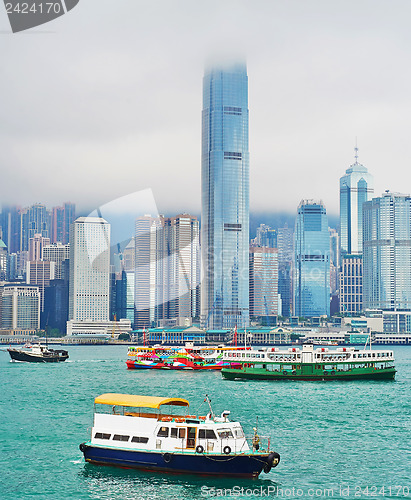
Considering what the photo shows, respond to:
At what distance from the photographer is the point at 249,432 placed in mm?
35312

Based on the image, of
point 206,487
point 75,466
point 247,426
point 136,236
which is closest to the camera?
point 206,487

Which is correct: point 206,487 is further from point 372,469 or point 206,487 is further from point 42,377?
point 42,377

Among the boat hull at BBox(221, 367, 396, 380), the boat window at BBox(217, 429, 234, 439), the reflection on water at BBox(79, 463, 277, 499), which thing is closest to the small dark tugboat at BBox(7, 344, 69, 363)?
the boat hull at BBox(221, 367, 396, 380)

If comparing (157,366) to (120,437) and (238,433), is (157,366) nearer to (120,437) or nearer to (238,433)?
(120,437)

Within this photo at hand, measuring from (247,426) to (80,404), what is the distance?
512 inches

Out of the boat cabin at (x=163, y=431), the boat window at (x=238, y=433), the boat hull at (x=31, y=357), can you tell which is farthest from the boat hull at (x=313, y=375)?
the boat window at (x=238, y=433)

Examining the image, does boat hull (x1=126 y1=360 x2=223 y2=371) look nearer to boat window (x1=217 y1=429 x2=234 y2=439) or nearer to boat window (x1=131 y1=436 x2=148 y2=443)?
boat window (x1=131 y1=436 x2=148 y2=443)

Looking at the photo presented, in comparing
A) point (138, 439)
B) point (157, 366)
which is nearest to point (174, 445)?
point (138, 439)

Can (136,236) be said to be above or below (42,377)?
above

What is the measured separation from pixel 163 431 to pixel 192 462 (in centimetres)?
150

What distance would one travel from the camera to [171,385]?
204 ft

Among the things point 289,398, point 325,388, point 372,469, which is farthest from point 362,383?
point 372,469

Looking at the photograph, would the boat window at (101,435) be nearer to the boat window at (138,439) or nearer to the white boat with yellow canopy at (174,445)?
the white boat with yellow canopy at (174,445)

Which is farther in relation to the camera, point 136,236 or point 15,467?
point 136,236
